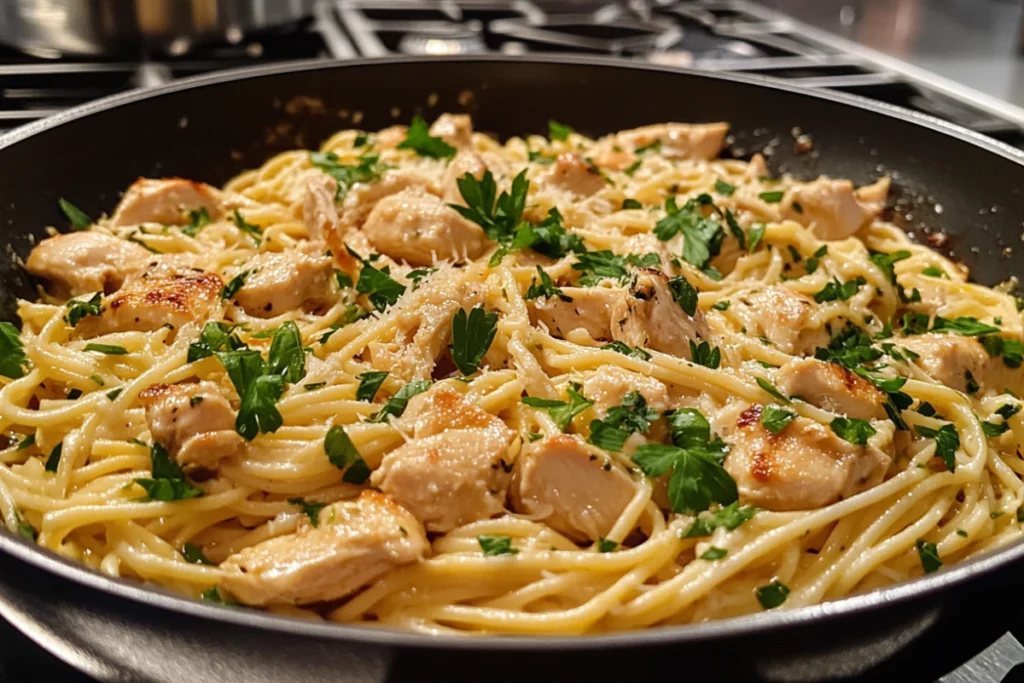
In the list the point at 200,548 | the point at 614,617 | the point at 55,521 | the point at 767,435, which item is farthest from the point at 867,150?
the point at 55,521

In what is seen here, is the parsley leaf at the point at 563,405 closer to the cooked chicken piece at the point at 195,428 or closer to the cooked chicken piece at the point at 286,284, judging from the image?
the cooked chicken piece at the point at 195,428

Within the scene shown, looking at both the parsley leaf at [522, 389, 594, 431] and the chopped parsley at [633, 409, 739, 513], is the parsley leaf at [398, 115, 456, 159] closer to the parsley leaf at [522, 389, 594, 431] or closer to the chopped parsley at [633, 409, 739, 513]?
the parsley leaf at [522, 389, 594, 431]

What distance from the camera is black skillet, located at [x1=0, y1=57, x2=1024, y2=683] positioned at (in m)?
1.37

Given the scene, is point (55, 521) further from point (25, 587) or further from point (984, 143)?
point (984, 143)

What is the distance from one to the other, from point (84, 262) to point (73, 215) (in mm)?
419

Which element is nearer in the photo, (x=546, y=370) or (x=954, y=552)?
(x=954, y=552)

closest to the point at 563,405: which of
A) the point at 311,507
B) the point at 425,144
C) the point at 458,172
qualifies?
the point at 311,507

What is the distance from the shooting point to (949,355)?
2547 mm

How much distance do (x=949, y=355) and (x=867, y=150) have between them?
1.35 metres

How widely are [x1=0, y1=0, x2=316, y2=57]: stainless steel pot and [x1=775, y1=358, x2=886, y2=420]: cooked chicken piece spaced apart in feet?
11.9

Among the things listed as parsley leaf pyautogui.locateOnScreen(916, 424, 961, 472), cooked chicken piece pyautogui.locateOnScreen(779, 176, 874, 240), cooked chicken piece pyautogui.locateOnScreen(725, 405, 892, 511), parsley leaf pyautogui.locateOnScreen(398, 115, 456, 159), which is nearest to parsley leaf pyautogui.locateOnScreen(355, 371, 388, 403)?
cooked chicken piece pyautogui.locateOnScreen(725, 405, 892, 511)

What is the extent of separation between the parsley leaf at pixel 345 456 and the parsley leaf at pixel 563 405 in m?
0.42

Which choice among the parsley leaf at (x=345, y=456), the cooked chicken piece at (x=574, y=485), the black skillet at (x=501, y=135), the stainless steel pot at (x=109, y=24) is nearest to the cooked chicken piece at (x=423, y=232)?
the parsley leaf at (x=345, y=456)

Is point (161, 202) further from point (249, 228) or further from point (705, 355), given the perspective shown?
point (705, 355)
